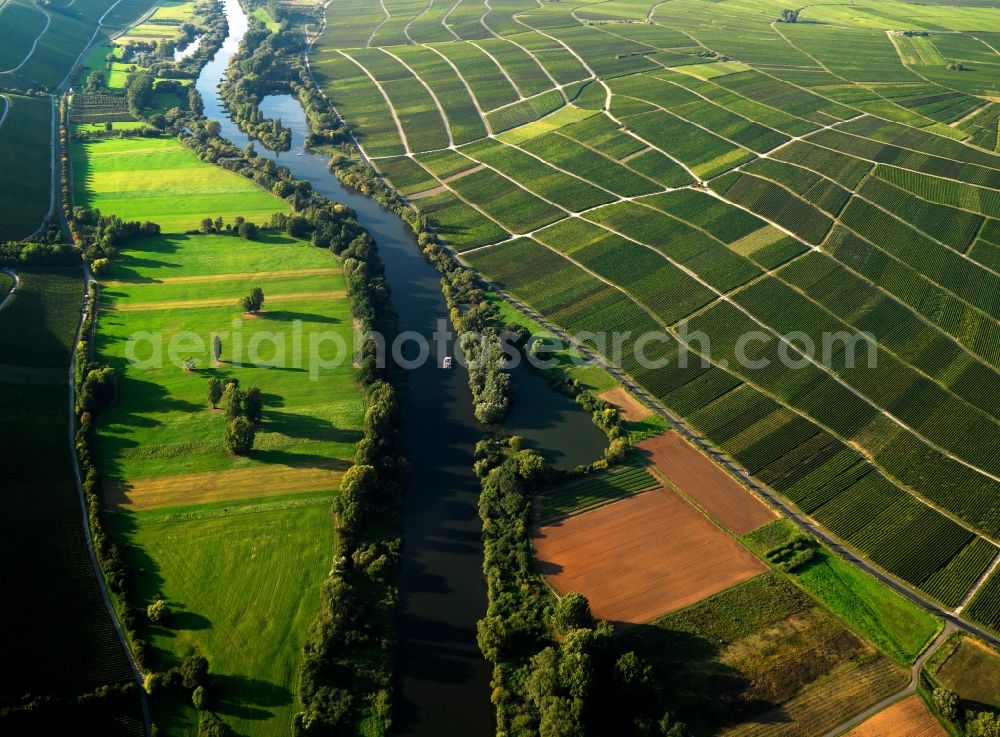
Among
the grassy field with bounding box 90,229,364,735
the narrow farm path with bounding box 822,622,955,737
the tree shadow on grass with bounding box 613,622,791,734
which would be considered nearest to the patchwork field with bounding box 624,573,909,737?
the tree shadow on grass with bounding box 613,622,791,734

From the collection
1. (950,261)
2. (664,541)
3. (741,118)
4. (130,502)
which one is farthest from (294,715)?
(741,118)

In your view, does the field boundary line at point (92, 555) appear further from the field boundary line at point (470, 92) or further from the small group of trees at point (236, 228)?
the field boundary line at point (470, 92)

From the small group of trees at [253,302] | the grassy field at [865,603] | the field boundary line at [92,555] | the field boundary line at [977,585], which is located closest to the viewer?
the field boundary line at [92,555]

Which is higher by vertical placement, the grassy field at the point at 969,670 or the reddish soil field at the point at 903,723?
the grassy field at the point at 969,670

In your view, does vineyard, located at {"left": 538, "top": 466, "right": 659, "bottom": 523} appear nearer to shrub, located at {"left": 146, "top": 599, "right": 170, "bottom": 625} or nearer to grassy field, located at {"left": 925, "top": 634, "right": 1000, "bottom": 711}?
grassy field, located at {"left": 925, "top": 634, "right": 1000, "bottom": 711}

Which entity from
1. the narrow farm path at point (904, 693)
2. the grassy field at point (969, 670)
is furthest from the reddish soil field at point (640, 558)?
the grassy field at point (969, 670)

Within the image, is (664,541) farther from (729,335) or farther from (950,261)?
(950,261)
